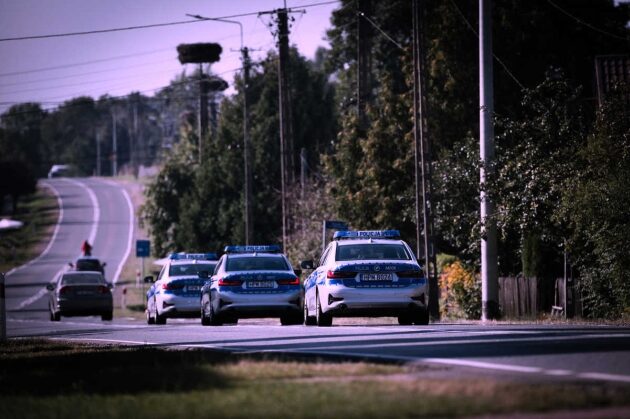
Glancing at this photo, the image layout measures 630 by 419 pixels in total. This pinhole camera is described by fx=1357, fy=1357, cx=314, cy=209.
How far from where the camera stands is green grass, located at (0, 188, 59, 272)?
106688 millimetres

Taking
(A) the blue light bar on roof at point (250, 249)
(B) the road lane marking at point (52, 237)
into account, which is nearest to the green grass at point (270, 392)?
(A) the blue light bar on roof at point (250, 249)

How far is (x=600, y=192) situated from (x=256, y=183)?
47520mm

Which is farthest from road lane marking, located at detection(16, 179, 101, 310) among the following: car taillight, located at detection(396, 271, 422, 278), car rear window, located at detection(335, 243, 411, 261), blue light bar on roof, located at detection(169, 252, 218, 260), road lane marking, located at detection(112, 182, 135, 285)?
car taillight, located at detection(396, 271, 422, 278)

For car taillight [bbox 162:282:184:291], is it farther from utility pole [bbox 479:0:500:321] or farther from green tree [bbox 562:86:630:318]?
green tree [bbox 562:86:630:318]

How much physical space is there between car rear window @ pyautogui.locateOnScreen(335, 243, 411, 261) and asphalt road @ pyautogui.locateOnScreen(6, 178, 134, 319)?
3544cm

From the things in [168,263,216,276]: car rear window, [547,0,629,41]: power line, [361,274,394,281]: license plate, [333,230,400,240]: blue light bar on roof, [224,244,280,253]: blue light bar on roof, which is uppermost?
[547,0,629,41]: power line

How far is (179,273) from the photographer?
1339 inches

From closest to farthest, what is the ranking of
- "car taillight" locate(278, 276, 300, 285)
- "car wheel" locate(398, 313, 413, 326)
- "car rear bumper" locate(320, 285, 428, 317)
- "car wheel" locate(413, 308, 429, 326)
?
"car rear bumper" locate(320, 285, 428, 317) → "car wheel" locate(413, 308, 429, 326) → "car wheel" locate(398, 313, 413, 326) → "car taillight" locate(278, 276, 300, 285)

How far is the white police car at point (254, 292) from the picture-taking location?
26.6 m

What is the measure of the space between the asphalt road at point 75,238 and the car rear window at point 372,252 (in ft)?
116

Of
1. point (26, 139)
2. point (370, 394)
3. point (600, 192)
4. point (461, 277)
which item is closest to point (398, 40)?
point (461, 277)

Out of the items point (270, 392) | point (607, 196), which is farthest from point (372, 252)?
point (270, 392)

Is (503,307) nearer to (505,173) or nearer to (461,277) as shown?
(461,277)

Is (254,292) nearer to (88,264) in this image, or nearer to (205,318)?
(205,318)
